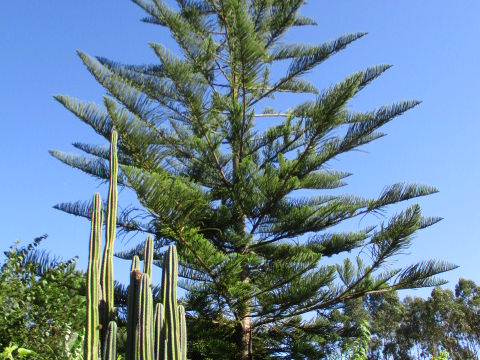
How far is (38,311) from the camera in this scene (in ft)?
12.6

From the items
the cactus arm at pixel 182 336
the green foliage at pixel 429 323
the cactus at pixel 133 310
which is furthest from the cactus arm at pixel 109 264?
the green foliage at pixel 429 323

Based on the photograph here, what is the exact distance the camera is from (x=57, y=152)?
20.0 ft

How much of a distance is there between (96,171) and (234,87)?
1.85 metres

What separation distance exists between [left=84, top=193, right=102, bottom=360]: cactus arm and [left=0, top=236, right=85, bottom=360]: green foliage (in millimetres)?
959

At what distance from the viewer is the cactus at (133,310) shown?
2500 millimetres

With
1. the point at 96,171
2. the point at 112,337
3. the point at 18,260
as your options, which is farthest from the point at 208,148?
the point at 112,337

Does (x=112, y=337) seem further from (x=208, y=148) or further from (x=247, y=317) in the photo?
(x=208, y=148)

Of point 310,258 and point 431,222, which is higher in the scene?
point 431,222

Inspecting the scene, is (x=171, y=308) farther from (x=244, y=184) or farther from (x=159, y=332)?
(x=244, y=184)

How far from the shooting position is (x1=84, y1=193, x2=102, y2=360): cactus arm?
2.42 m

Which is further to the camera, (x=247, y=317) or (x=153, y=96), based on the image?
(x=153, y=96)

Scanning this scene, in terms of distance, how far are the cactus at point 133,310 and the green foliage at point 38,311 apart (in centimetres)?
87

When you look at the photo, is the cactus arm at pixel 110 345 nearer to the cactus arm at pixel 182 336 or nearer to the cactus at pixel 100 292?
the cactus at pixel 100 292

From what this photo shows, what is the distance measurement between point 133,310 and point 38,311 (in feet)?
5.42
